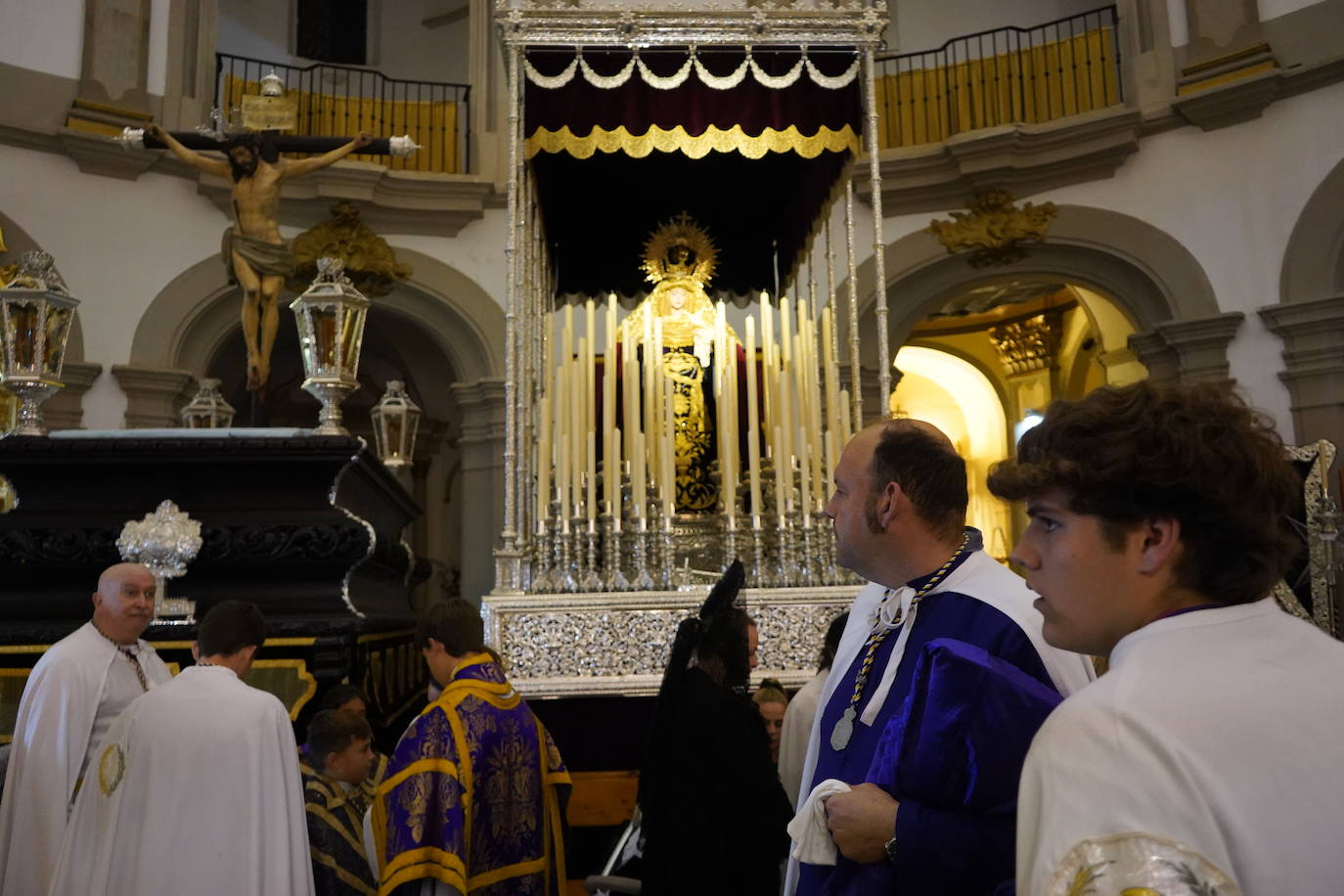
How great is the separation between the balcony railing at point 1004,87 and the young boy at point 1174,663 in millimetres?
8964

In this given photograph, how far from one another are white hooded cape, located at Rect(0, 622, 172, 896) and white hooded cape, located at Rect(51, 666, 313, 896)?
231 mm

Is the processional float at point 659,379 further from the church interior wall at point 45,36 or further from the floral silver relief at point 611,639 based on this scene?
the church interior wall at point 45,36

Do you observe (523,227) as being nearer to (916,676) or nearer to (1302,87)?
(916,676)

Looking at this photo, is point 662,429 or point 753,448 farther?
point 662,429

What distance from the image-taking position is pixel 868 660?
189 centimetres

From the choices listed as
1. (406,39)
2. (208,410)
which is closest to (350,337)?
(208,410)

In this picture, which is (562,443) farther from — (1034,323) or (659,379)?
(1034,323)

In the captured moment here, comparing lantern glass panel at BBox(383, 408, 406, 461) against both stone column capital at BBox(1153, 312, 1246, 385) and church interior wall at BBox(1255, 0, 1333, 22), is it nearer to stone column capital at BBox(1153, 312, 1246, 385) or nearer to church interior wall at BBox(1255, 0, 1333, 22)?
stone column capital at BBox(1153, 312, 1246, 385)

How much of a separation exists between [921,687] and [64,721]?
2421mm

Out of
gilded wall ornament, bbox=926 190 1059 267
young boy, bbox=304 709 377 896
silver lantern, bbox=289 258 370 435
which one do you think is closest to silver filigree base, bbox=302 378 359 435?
silver lantern, bbox=289 258 370 435

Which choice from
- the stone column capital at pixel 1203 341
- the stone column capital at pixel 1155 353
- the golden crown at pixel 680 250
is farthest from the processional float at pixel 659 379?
the stone column capital at pixel 1155 353

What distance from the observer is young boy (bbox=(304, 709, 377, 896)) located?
10.00ft

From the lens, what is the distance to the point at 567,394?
4.96m

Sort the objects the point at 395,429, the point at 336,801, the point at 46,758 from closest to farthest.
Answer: the point at 46,758, the point at 336,801, the point at 395,429
